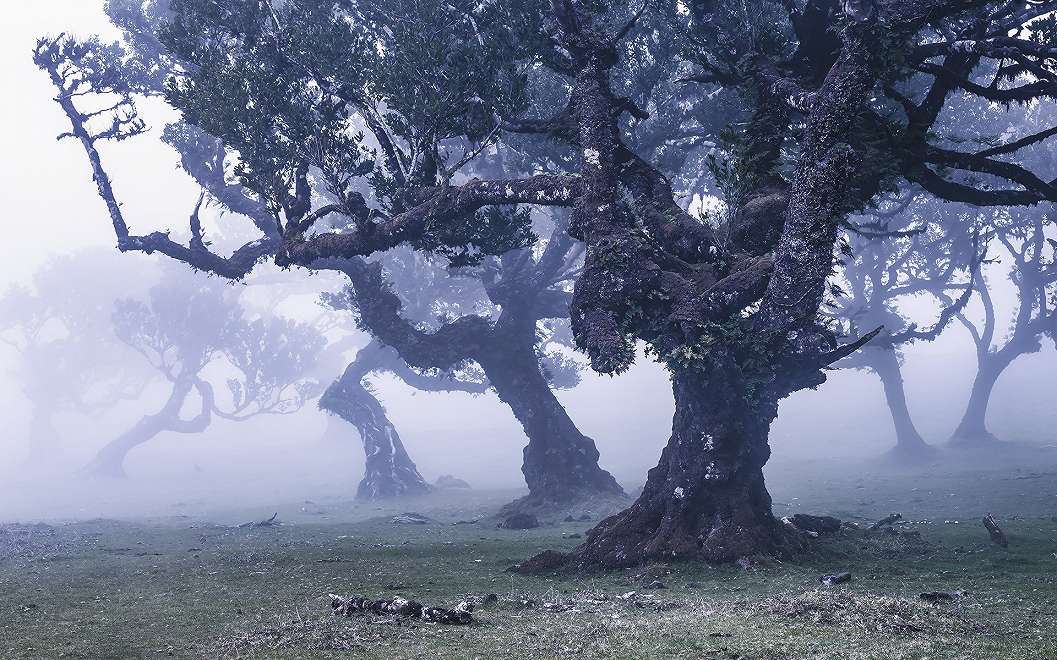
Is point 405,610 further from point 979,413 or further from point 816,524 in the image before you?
point 979,413

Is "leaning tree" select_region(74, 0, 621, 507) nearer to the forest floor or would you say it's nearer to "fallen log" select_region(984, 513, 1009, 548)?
the forest floor

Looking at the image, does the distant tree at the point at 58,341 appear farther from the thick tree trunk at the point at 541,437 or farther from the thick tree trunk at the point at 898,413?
the thick tree trunk at the point at 898,413

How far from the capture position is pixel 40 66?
77.9 feet

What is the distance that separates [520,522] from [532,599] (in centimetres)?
1376

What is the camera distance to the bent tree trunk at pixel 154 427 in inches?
2749

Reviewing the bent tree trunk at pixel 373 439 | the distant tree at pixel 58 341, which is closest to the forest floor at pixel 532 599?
the bent tree trunk at pixel 373 439

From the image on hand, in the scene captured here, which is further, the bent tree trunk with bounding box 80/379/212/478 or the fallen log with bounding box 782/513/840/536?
the bent tree trunk with bounding box 80/379/212/478

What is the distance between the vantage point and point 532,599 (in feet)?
39.8

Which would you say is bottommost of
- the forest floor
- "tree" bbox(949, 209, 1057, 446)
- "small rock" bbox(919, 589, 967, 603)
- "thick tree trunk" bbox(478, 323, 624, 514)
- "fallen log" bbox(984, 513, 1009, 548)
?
the forest floor

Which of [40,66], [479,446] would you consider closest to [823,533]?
[40,66]

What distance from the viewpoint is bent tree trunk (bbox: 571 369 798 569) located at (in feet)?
50.1

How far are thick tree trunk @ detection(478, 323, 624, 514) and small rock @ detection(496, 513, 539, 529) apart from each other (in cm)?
268

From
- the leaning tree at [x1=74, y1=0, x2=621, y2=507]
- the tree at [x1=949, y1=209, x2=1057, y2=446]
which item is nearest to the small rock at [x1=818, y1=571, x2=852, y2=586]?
the leaning tree at [x1=74, y1=0, x2=621, y2=507]

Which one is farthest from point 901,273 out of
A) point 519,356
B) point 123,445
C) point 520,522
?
point 123,445
